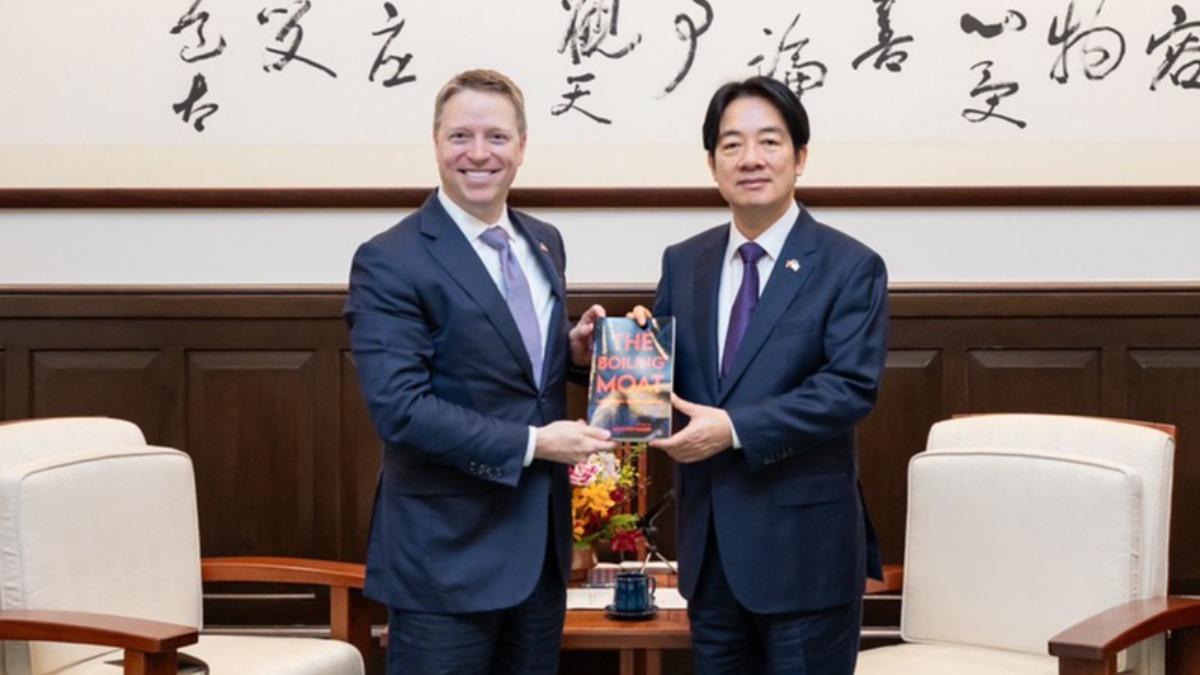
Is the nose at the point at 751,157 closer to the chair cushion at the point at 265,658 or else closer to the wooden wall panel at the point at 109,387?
the chair cushion at the point at 265,658

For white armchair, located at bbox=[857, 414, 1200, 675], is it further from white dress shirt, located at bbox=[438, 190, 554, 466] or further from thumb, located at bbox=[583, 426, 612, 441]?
white dress shirt, located at bbox=[438, 190, 554, 466]

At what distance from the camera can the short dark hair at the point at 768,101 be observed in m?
2.35

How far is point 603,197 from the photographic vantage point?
3598 mm

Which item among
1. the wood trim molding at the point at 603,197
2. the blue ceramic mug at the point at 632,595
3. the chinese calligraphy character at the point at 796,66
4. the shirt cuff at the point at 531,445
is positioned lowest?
the blue ceramic mug at the point at 632,595

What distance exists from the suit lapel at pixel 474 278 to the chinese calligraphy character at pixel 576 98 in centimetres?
139

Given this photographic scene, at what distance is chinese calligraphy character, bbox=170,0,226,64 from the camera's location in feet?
11.9

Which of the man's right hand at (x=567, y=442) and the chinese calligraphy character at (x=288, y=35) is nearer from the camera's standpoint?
the man's right hand at (x=567, y=442)

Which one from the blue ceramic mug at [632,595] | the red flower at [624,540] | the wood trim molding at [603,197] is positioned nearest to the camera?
the blue ceramic mug at [632,595]

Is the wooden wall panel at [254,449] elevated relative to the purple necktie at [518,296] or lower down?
lower down

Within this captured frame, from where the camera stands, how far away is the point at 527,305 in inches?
91.3

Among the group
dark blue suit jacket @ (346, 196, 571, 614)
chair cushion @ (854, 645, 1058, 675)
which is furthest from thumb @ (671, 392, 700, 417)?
chair cushion @ (854, 645, 1058, 675)

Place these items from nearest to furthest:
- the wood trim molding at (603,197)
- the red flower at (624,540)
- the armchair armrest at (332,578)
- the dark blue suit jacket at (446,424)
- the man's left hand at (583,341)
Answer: the dark blue suit jacket at (446,424)
the man's left hand at (583,341)
the armchair armrest at (332,578)
the red flower at (624,540)
the wood trim molding at (603,197)

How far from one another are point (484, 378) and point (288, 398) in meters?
1.55

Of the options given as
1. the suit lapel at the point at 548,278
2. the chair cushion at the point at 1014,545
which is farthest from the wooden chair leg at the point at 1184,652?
the suit lapel at the point at 548,278
